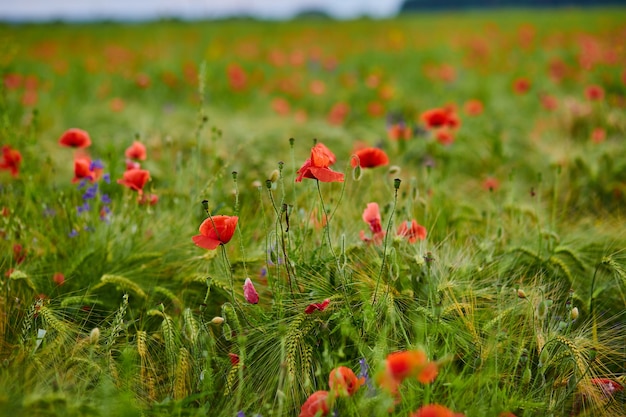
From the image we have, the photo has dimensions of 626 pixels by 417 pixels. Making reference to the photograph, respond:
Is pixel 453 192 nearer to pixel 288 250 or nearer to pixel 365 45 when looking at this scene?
pixel 288 250

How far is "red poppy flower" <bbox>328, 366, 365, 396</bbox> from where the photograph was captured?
3.48 ft

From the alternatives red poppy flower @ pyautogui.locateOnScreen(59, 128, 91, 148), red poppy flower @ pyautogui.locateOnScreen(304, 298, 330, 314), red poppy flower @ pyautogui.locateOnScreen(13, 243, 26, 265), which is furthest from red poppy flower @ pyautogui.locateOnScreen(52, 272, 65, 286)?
red poppy flower @ pyautogui.locateOnScreen(304, 298, 330, 314)

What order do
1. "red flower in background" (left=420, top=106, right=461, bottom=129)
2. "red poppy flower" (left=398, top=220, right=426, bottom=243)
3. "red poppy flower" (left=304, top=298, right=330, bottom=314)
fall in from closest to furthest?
"red poppy flower" (left=304, top=298, right=330, bottom=314)
"red poppy flower" (left=398, top=220, right=426, bottom=243)
"red flower in background" (left=420, top=106, right=461, bottom=129)

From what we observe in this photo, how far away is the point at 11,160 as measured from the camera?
191cm

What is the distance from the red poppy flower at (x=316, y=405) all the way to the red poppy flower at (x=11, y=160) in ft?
4.65

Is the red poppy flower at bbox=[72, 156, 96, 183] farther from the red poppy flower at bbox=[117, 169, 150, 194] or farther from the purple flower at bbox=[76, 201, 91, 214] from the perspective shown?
the red poppy flower at bbox=[117, 169, 150, 194]

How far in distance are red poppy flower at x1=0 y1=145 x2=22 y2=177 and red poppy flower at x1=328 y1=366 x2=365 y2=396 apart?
1428 millimetres

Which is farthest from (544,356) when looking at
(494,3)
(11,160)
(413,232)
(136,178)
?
(494,3)

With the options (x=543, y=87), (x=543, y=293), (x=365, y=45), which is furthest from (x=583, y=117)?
(x=365, y=45)

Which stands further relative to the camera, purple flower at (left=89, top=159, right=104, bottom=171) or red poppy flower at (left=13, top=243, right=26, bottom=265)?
purple flower at (left=89, top=159, right=104, bottom=171)

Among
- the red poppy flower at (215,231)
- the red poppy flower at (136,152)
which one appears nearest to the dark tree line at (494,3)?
the red poppy flower at (136,152)

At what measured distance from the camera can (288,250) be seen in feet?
4.72

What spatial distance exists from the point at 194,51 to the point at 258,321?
6529mm

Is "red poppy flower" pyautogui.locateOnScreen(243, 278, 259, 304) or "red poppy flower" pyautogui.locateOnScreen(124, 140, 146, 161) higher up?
"red poppy flower" pyautogui.locateOnScreen(124, 140, 146, 161)
